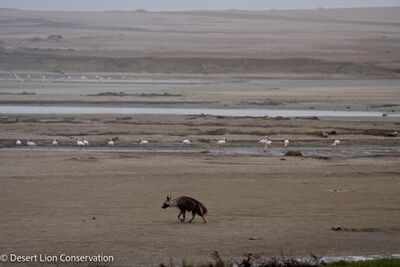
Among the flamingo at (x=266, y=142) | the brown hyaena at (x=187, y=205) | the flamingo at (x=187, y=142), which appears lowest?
the brown hyaena at (x=187, y=205)

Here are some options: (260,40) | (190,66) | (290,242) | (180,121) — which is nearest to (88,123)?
(180,121)

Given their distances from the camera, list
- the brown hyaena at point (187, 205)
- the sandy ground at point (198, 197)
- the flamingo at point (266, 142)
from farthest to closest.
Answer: the flamingo at point (266, 142) → the brown hyaena at point (187, 205) → the sandy ground at point (198, 197)

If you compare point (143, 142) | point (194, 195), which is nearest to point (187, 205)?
point (194, 195)

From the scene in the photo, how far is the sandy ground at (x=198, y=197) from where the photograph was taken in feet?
39.9

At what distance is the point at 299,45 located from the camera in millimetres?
77750

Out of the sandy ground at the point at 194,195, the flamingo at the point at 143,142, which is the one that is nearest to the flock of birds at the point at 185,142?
the flamingo at the point at 143,142

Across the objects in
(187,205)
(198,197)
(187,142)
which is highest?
(187,142)

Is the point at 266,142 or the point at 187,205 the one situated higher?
the point at 266,142

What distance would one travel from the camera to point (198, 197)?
53.6ft

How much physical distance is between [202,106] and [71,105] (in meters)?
4.91

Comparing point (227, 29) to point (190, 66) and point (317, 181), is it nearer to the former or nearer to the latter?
point (190, 66)

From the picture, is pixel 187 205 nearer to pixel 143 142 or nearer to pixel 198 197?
pixel 198 197

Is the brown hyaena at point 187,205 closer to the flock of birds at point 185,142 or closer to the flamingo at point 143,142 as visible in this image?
the flock of birds at point 185,142

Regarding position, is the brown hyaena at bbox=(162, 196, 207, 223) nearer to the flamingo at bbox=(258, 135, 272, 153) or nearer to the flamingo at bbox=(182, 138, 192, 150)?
the flamingo at bbox=(258, 135, 272, 153)
